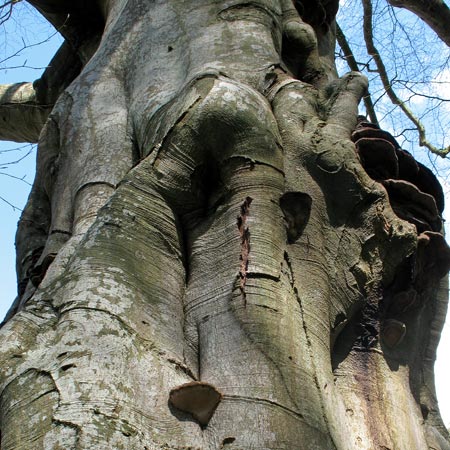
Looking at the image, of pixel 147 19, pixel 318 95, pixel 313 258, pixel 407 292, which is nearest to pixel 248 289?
pixel 313 258

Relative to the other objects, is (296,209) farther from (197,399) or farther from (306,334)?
(197,399)

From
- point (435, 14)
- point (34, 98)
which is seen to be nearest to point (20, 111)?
point (34, 98)

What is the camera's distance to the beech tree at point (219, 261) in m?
1.52

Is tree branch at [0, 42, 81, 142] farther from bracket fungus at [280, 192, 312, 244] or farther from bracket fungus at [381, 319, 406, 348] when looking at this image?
bracket fungus at [381, 319, 406, 348]

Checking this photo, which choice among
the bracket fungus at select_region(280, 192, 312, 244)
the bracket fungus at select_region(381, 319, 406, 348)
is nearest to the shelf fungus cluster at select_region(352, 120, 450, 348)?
the bracket fungus at select_region(381, 319, 406, 348)

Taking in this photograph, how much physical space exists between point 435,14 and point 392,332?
2399mm

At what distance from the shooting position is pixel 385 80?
17.7 feet

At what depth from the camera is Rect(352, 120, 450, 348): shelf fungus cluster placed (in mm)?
2125

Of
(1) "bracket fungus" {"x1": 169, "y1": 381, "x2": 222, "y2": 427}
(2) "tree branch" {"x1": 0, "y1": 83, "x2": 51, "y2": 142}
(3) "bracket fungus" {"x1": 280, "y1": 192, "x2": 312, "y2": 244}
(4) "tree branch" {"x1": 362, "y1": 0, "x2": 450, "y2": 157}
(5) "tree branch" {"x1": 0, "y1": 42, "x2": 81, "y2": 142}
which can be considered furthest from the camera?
(4) "tree branch" {"x1": 362, "y1": 0, "x2": 450, "y2": 157}

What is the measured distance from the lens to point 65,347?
A: 1.55 metres

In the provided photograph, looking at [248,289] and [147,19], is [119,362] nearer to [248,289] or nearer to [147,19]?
[248,289]

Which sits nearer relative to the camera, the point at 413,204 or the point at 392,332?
the point at 392,332

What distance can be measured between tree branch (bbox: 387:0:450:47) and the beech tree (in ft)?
5.11

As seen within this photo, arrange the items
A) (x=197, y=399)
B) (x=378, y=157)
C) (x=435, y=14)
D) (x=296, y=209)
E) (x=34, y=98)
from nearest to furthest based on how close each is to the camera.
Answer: (x=197, y=399)
(x=296, y=209)
(x=378, y=157)
(x=34, y=98)
(x=435, y=14)
